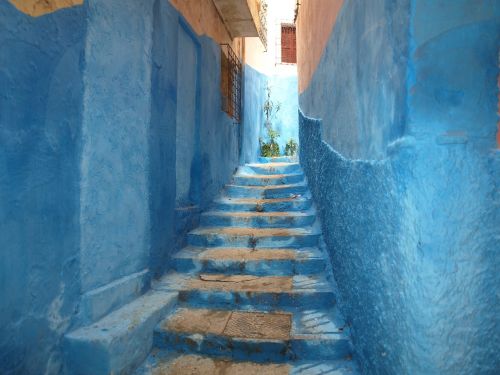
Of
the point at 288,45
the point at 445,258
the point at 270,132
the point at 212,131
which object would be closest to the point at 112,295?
the point at 445,258

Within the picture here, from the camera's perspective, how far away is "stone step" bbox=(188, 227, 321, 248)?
352 cm

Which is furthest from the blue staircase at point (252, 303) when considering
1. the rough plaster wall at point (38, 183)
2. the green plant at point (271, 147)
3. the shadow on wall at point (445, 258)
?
the green plant at point (271, 147)

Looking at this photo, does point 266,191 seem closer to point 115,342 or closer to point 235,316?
point 235,316

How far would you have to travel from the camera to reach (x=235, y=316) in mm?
2609

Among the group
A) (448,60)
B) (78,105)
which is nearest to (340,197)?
(448,60)

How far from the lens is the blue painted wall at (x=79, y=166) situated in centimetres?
161

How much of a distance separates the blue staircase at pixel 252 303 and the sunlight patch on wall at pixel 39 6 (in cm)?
206

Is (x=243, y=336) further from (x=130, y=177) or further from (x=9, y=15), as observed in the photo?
(x=9, y=15)

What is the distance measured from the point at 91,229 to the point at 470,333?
203 centimetres

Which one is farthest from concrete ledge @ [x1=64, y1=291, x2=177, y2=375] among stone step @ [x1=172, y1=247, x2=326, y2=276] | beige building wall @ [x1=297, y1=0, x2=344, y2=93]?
beige building wall @ [x1=297, y1=0, x2=344, y2=93]

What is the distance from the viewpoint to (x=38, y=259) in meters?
1.75

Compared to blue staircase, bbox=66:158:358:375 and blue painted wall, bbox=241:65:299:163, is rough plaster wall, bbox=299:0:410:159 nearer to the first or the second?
blue staircase, bbox=66:158:358:375

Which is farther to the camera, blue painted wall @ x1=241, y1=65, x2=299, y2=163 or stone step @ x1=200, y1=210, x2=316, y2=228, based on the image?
blue painted wall @ x1=241, y1=65, x2=299, y2=163

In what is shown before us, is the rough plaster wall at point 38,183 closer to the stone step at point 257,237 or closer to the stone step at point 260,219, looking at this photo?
the stone step at point 257,237
